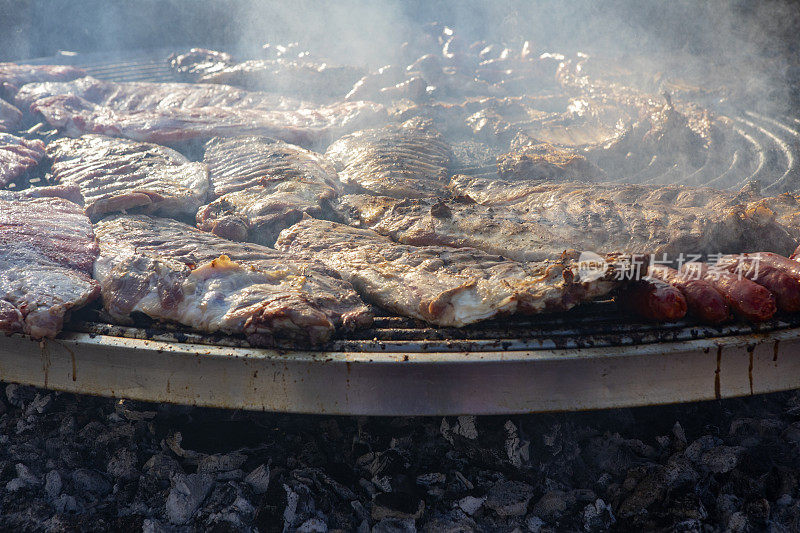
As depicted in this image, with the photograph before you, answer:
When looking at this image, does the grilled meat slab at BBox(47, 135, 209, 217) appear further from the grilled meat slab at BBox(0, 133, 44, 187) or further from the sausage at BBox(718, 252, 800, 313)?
the sausage at BBox(718, 252, 800, 313)

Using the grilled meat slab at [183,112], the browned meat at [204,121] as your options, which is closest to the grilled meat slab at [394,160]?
the browned meat at [204,121]

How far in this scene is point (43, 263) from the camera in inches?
124

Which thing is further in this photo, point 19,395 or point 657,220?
point 657,220

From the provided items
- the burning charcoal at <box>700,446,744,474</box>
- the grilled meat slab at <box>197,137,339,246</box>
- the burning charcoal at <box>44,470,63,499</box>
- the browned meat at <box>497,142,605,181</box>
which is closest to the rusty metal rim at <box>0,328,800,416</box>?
the burning charcoal at <box>700,446,744,474</box>

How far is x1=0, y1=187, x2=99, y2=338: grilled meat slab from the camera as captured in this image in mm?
2652

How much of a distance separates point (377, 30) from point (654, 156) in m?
9.25

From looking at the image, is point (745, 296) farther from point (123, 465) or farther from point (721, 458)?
point (123, 465)

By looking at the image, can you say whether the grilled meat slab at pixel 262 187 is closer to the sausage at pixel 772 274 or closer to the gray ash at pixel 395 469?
the gray ash at pixel 395 469

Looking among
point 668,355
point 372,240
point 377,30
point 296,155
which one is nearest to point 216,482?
point 372,240

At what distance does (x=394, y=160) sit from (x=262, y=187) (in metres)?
1.35

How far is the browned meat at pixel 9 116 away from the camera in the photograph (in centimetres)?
643

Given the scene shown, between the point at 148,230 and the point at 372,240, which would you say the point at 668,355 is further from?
the point at 148,230

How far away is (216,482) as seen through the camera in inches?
112

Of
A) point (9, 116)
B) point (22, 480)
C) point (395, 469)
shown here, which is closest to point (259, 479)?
point (395, 469)
